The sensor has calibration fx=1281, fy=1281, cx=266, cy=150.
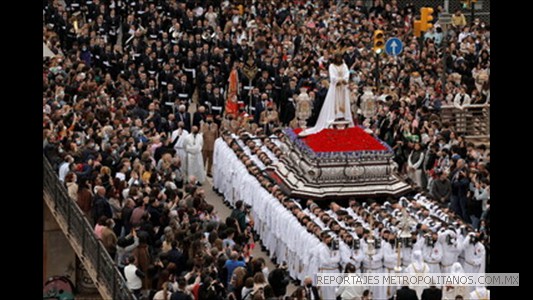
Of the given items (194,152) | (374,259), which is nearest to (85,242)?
(374,259)

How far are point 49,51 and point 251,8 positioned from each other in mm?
9027

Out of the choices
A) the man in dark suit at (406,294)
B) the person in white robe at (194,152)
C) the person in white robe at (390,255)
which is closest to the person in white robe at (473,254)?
the person in white robe at (390,255)

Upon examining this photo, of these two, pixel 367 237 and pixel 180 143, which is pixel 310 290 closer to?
pixel 367 237

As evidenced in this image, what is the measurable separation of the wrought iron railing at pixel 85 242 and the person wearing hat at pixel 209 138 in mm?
6759

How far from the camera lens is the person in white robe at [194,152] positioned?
3231cm

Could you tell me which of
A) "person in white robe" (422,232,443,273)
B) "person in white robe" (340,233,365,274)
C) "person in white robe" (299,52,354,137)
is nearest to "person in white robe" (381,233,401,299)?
"person in white robe" (340,233,365,274)

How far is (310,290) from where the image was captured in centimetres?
2139

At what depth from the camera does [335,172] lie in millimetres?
28953

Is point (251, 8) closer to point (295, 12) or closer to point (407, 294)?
point (295, 12)

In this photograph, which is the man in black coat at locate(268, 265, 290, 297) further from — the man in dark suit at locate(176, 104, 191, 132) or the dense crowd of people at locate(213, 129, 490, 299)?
the man in dark suit at locate(176, 104, 191, 132)

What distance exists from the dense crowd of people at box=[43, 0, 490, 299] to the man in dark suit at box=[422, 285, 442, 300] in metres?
2.43

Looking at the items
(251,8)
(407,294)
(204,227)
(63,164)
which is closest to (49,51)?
(251,8)

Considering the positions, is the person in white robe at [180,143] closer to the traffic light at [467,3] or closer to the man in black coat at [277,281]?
the man in black coat at [277,281]

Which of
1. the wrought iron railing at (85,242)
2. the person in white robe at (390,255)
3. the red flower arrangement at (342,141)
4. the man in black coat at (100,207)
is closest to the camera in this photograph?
the wrought iron railing at (85,242)
